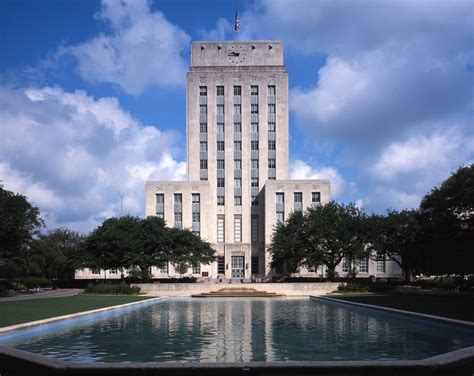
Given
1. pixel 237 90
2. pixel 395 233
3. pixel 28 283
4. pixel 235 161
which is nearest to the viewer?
pixel 28 283

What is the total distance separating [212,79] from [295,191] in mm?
21868

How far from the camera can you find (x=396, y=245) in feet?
189

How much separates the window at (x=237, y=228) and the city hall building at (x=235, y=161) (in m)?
0.15

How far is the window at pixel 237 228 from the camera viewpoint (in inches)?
3159

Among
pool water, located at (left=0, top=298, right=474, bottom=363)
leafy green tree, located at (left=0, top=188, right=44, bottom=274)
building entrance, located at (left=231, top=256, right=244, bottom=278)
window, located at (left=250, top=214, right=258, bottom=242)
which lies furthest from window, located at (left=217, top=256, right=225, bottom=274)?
pool water, located at (left=0, top=298, right=474, bottom=363)

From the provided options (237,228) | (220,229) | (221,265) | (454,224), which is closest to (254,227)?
(237,228)

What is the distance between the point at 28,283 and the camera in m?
→ 53.9

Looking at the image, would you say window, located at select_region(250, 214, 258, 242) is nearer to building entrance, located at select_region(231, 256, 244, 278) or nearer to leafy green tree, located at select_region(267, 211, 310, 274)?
building entrance, located at select_region(231, 256, 244, 278)

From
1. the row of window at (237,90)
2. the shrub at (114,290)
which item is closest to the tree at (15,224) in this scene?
the shrub at (114,290)

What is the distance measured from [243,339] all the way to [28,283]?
4300cm

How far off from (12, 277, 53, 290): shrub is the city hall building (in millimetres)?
22749

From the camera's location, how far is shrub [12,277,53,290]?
51.5m

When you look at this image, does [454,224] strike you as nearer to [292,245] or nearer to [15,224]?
[292,245]

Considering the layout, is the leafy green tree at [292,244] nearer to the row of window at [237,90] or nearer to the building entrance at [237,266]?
the building entrance at [237,266]
